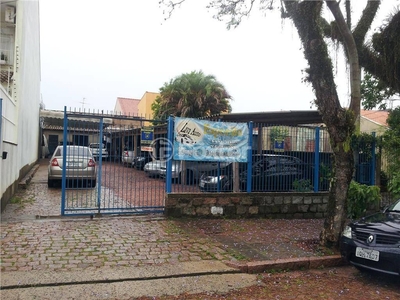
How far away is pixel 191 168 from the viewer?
27.5 ft

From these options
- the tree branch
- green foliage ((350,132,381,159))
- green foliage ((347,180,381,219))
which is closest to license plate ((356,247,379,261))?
the tree branch

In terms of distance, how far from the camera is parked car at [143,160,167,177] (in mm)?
8352

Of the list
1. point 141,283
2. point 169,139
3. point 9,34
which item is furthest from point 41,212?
point 9,34

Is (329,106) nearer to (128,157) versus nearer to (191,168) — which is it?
(191,168)

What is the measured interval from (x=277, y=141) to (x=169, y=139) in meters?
2.84

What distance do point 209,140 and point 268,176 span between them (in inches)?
71.4

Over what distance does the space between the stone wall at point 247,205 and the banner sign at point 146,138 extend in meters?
1.23

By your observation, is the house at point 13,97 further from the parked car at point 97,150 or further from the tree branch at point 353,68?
the tree branch at point 353,68

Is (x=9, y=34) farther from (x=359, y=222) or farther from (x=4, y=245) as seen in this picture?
(x=359, y=222)

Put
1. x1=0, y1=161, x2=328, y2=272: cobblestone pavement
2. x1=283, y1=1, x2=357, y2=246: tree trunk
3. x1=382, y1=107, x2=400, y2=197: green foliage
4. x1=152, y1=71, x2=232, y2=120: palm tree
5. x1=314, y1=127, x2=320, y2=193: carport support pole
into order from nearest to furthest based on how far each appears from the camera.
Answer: x1=0, y1=161, x2=328, y2=272: cobblestone pavement, x1=283, y1=1, x2=357, y2=246: tree trunk, x1=314, y1=127, x2=320, y2=193: carport support pole, x1=382, y1=107, x2=400, y2=197: green foliage, x1=152, y1=71, x2=232, y2=120: palm tree

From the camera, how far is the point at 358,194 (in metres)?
7.99

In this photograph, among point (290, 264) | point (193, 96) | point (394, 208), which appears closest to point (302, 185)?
point (394, 208)

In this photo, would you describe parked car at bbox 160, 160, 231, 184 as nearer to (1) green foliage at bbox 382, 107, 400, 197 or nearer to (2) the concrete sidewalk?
(2) the concrete sidewalk

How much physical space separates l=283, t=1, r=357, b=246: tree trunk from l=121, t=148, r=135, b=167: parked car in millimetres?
4253
